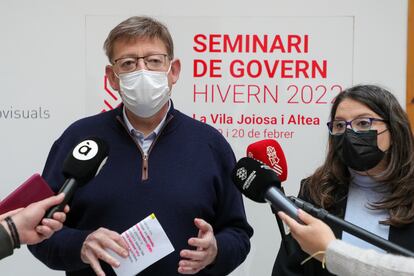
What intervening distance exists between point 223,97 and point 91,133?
3.12 ft

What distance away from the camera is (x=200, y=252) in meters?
1.50

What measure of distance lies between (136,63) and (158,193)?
18.9 inches

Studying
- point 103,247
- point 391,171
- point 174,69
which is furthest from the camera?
point 174,69

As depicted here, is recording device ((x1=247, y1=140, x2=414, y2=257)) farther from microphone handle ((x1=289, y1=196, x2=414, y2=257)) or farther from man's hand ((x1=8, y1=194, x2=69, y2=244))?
man's hand ((x1=8, y1=194, x2=69, y2=244))

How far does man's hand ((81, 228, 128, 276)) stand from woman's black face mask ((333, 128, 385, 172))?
31.1 inches

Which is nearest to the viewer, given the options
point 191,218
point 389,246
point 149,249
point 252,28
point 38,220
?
point 389,246

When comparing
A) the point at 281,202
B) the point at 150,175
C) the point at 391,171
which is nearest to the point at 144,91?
the point at 150,175

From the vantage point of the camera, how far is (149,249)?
1.54 metres

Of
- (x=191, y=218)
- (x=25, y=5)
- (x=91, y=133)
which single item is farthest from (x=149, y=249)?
(x=25, y=5)

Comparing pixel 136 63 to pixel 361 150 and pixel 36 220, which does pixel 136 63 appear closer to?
pixel 36 220

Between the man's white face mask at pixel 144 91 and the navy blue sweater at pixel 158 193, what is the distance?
0.08 m

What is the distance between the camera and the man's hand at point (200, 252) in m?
1.46

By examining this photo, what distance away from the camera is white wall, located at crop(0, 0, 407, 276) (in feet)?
8.13

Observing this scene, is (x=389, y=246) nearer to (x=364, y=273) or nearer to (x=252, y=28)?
(x=364, y=273)
